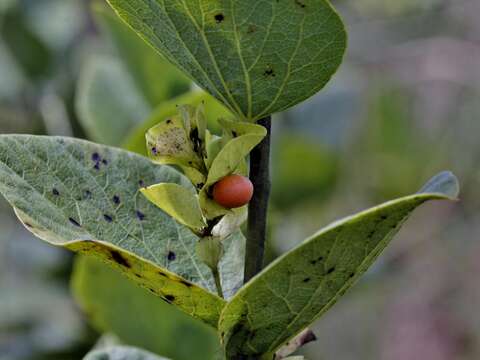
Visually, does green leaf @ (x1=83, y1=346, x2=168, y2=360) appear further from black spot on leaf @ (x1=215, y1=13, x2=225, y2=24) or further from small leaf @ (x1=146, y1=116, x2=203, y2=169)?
black spot on leaf @ (x1=215, y1=13, x2=225, y2=24)

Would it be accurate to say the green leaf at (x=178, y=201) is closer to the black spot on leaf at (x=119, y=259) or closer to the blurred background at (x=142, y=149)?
the black spot on leaf at (x=119, y=259)

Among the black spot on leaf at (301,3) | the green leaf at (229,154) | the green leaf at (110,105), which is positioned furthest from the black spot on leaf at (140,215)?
the green leaf at (110,105)

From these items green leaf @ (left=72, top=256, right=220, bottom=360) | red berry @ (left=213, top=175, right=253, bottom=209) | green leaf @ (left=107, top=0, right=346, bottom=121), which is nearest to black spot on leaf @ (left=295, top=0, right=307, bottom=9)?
green leaf @ (left=107, top=0, right=346, bottom=121)

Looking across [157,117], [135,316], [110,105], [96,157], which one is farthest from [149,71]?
[96,157]

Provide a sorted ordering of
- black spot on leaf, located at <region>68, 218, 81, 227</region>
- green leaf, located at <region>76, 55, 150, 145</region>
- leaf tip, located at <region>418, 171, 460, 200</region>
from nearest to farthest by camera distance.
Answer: leaf tip, located at <region>418, 171, 460, 200</region> → black spot on leaf, located at <region>68, 218, 81, 227</region> → green leaf, located at <region>76, 55, 150, 145</region>

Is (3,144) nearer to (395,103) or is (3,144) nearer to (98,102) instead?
(98,102)
